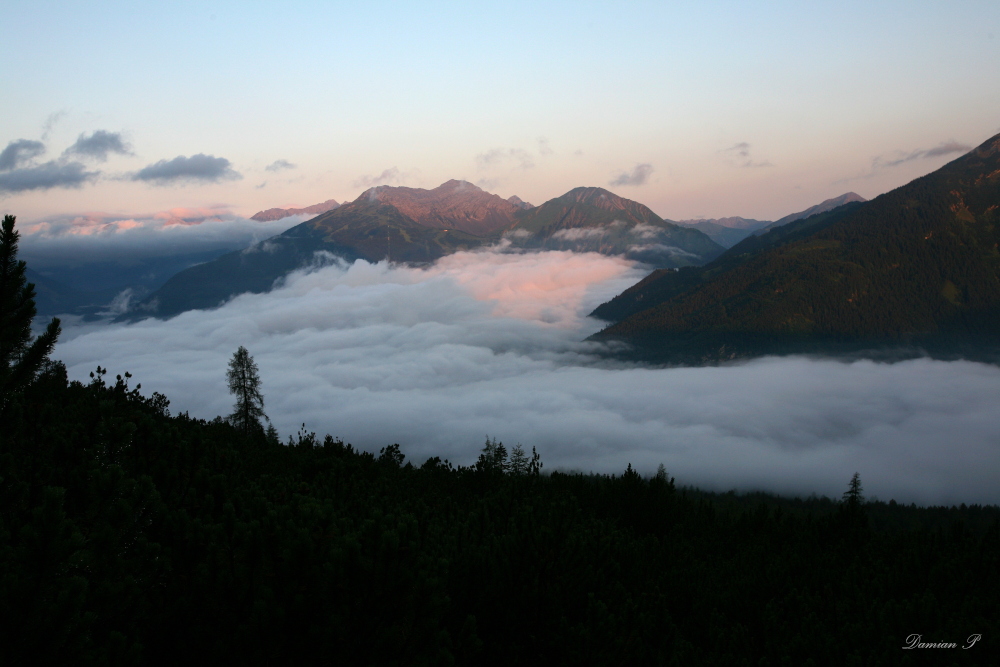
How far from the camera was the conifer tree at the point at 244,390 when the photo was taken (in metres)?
51.6

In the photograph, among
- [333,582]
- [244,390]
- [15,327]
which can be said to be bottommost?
[333,582]

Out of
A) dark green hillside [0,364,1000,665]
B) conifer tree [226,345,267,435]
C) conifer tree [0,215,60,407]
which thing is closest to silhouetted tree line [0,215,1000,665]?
dark green hillside [0,364,1000,665]

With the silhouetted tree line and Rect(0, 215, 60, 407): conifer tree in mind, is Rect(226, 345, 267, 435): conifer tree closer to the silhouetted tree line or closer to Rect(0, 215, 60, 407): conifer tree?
the silhouetted tree line

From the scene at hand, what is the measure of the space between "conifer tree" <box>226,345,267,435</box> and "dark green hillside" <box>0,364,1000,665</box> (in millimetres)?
35550

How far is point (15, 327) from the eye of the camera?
31.9 feet

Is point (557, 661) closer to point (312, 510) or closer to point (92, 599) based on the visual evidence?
point (312, 510)

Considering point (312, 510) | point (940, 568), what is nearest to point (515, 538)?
point (312, 510)

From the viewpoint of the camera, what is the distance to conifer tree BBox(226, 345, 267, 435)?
51562 mm

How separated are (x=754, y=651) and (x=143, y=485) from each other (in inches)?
586

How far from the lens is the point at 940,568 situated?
19469 mm

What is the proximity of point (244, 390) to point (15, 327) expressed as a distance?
1793 inches

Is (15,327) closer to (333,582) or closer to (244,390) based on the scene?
(333,582)

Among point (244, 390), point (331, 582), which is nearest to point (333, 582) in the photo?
point (331, 582)

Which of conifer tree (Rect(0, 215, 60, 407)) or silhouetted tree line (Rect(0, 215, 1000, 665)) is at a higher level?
conifer tree (Rect(0, 215, 60, 407))
